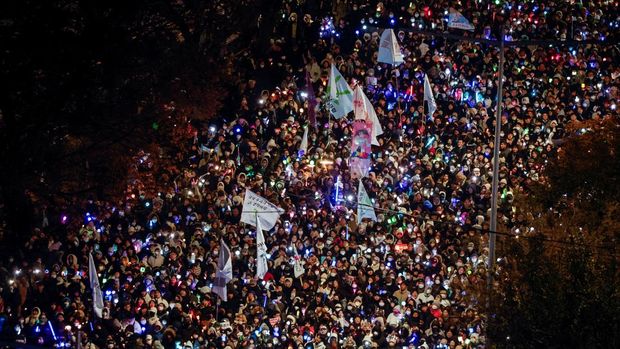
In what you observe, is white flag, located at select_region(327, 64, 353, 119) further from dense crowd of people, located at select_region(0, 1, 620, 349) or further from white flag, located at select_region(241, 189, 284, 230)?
white flag, located at select_region(241, 189, 284, 230)

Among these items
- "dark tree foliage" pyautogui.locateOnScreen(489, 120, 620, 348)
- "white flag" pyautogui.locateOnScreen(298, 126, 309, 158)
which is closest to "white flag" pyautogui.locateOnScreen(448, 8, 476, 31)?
"white flag" pyautogui.locateOnScreen(298, 126, 309, 158)

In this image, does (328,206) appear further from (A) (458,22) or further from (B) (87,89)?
(B) (87,89)

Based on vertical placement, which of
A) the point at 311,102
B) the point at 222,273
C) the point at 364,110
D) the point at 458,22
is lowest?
the point at 222,273

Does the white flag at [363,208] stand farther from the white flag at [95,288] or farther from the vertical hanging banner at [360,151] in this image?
the white flag at [95,288]

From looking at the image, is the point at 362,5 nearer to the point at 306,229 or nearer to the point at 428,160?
the point at 428,160

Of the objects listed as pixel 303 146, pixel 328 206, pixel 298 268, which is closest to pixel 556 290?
pixel 298 268

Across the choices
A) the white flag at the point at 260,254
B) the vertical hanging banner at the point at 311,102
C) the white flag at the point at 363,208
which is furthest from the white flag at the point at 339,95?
the white flag at the point at 260,254
